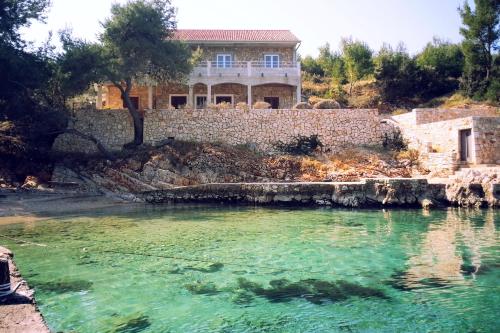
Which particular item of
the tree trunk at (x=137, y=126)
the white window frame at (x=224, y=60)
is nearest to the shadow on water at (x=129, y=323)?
the tree trunk at (x=137, y=126)

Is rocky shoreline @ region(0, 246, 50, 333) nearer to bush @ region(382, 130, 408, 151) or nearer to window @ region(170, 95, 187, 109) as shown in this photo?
bush @ region(382, 130, 408, 151)

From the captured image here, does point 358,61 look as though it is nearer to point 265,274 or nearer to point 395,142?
point 395,142

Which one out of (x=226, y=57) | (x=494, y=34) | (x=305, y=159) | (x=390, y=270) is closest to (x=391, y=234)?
(x=390, y=270)

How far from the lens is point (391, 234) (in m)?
12.6

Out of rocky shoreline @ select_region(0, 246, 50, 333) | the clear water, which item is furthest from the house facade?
rocky shoreline @ select_region(0, 246, 50, 333)

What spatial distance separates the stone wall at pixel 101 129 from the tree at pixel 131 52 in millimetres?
1077

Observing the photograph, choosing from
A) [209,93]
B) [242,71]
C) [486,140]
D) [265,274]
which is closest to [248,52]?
[242,71]

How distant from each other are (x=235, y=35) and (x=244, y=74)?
232 inches

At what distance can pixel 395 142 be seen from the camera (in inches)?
1022

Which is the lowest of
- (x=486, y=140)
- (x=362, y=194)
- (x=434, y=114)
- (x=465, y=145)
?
(x=362, y=194)

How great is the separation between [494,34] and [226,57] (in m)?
20.8

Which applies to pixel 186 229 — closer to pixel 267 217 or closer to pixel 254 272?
pixel 267 217

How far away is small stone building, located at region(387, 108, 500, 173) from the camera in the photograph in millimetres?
20719

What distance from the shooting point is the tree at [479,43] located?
32.9 m
